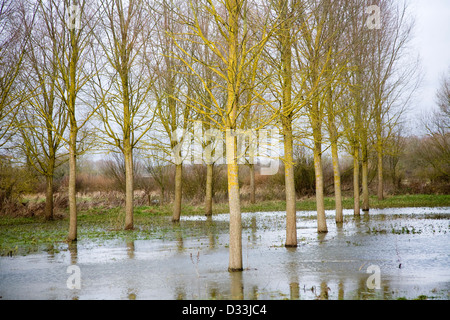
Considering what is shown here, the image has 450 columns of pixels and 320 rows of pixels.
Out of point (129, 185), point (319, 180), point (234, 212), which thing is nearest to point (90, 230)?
point (129, 185)

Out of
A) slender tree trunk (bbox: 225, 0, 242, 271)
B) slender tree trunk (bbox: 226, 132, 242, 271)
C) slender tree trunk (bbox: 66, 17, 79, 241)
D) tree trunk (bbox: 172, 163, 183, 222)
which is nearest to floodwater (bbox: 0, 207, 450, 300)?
slender tree trunk (bbox: 226, 132, 242, 271)

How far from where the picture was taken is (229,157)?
8.87 meters

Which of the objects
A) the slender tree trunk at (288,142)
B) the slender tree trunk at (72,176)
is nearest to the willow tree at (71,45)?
the slender tree trunk at (72,176)

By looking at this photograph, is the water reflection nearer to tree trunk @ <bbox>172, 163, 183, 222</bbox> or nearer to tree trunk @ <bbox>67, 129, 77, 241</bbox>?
tree trunk @ <bbox>67, 129, 77, 241</bbox>

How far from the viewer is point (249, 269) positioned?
916cm

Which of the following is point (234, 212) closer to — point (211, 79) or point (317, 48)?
point (317, 48)

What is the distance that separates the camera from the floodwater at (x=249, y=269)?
726 centimetres

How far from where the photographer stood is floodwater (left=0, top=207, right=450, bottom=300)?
7.26 metres

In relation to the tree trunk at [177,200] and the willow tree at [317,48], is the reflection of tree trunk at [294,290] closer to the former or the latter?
the willow tree at [317,48]

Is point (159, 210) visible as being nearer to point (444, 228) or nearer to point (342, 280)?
point (444, 228)

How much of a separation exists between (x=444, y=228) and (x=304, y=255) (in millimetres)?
7078

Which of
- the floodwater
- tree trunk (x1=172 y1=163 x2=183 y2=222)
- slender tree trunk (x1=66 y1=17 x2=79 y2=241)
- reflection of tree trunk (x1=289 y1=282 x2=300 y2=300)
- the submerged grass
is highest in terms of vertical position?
slender tree trunk (x1=66 y1=17 x2=79 y2=241)
